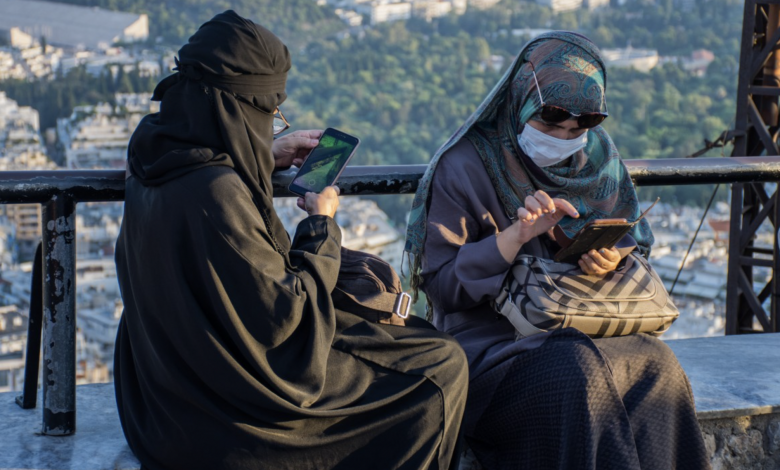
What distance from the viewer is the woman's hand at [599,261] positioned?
2248 mm

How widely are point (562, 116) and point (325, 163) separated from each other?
0.63m

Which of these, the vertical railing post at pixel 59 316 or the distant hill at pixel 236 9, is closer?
the vertical railing post at pixel 59 316

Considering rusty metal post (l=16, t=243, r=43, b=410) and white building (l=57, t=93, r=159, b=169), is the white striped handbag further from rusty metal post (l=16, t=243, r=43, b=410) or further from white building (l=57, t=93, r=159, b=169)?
white building (l=57, t=93, r=159, b=169)

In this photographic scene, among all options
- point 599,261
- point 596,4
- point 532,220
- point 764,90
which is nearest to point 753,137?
point 764,90

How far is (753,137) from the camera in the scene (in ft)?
23.0

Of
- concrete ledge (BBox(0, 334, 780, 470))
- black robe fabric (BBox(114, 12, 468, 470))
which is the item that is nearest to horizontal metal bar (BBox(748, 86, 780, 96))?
concrete ledge (BBox(0, 334, 780, 470))

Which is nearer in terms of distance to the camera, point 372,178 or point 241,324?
point 241,324

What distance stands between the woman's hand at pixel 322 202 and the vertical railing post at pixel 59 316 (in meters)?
0.54

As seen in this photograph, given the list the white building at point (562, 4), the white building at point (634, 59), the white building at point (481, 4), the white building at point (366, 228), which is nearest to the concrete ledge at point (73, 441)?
the white building at point (366, 228)

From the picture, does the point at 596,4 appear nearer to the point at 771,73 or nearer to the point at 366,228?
the point at 366,228

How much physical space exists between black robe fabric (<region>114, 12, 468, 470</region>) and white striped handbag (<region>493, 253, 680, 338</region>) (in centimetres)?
29

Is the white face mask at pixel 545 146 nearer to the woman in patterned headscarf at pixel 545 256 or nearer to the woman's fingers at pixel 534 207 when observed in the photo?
the woman in patterned headscarf at pixel 545 256

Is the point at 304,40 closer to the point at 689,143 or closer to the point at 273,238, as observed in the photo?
the point at 689,143

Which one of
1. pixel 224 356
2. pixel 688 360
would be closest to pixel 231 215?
pixel 224 356
